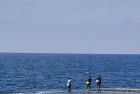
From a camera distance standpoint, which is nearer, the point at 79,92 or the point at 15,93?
the point at 79,92

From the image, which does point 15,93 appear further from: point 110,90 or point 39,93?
point 110,90

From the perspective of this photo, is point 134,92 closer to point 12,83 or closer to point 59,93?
point 59,93

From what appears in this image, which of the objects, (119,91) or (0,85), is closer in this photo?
(119,91)

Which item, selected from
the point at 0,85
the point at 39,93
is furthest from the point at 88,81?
the point at 0,85

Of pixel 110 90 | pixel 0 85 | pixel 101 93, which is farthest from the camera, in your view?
pixel 0 85

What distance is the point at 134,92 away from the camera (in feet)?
202

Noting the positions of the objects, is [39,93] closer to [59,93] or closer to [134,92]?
[59,93]

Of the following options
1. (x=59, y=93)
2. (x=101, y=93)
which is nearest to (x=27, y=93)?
(x=59, y=93)

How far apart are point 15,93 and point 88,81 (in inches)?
357

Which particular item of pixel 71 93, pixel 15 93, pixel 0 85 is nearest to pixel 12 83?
pixel 0 85

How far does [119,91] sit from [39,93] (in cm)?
939

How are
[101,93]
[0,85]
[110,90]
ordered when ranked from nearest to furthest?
[101,93], [110,90], [0,85]

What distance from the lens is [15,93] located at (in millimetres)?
64938

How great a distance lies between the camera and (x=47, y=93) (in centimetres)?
6172
